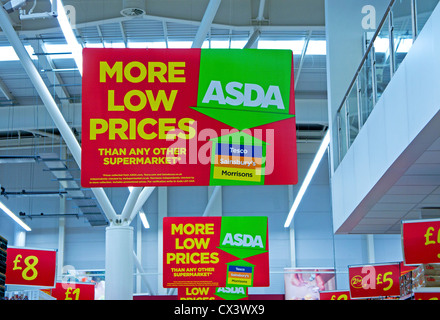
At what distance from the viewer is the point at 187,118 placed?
7.54m

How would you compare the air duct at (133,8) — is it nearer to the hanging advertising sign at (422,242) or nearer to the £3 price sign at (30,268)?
the £3 price sign at (30,268)

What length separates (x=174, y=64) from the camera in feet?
25.3

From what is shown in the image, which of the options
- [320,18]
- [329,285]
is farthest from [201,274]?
[329,285]

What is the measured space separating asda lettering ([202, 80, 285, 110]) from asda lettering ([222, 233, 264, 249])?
7.63 meters

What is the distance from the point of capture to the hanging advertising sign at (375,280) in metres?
15.3

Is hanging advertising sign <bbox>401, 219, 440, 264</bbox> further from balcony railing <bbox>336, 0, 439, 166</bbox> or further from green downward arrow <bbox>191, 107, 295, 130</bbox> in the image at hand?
green downward arrow <bbox>191, 107, 295, 130</bbox>

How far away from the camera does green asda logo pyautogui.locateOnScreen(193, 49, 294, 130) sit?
7.58 meters

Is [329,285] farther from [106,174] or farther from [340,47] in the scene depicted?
[106,174]

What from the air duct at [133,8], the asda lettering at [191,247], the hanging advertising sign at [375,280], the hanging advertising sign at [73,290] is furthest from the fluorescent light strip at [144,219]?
the asda lettering at [191,247]

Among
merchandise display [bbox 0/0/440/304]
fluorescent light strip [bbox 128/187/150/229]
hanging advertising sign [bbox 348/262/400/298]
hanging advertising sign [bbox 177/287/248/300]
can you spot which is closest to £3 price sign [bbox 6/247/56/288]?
merchandise display [bbox 0/0/440/304]

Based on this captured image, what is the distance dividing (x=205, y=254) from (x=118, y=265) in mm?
2052

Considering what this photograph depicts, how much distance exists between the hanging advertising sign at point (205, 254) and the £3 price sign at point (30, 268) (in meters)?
2.59

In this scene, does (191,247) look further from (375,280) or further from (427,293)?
(427,293)
